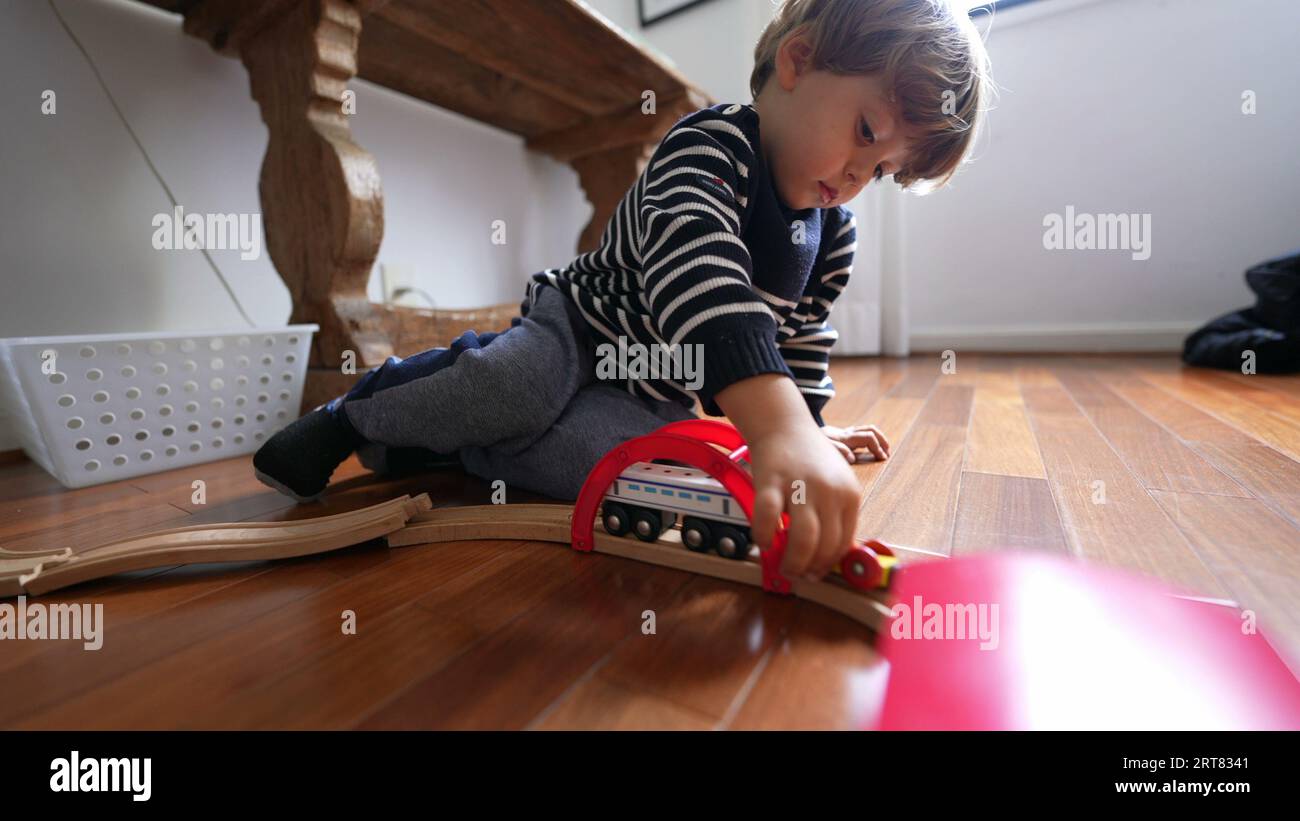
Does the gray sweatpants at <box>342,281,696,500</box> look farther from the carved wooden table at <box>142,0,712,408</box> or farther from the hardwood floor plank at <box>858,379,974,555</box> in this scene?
the carved wooden table at <box>142,0,712,408</box>

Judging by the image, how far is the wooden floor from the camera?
0.34 m

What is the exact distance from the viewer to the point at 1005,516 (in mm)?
608

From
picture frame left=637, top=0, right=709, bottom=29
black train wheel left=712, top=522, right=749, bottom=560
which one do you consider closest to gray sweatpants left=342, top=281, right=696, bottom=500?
black train wheel left=712, top=522, right=749, bottom=560

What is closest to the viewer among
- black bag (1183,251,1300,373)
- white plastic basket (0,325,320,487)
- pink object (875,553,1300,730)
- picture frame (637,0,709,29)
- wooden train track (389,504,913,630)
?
pink object (875,553,1300,730)

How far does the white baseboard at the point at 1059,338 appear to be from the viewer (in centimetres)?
187

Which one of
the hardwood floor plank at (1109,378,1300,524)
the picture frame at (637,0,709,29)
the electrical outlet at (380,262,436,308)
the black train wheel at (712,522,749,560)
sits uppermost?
the picture frame at (637,0,709,29)

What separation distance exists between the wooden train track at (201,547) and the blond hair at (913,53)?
0.57 m

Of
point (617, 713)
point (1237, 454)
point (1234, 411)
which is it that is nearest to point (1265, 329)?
point (1234, 411)

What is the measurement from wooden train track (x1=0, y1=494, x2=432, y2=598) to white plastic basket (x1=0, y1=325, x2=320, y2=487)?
0.32 m

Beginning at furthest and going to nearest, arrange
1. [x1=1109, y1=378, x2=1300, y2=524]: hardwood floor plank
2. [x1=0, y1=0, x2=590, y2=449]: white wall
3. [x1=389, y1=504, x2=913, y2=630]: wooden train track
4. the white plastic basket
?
1. [x1=0, y1=0, x2=590, y2=449]: white wall
2. the white plastic basket
3. [x1=1109, y1=378, x2=1300, y2=524]: hardwood floor plank
4. [x1=389, y1=504, x2=913, y2=630]: wooden train track

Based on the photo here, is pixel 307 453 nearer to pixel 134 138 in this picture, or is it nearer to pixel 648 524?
pixel 648 524

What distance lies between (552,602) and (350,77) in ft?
3.22

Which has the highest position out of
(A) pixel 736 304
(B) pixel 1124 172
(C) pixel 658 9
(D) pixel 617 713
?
(C) pixel 658 9

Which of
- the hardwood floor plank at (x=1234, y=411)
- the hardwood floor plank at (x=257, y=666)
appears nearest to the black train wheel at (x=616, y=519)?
the hardwood floor plank at (x=257, y=666)
